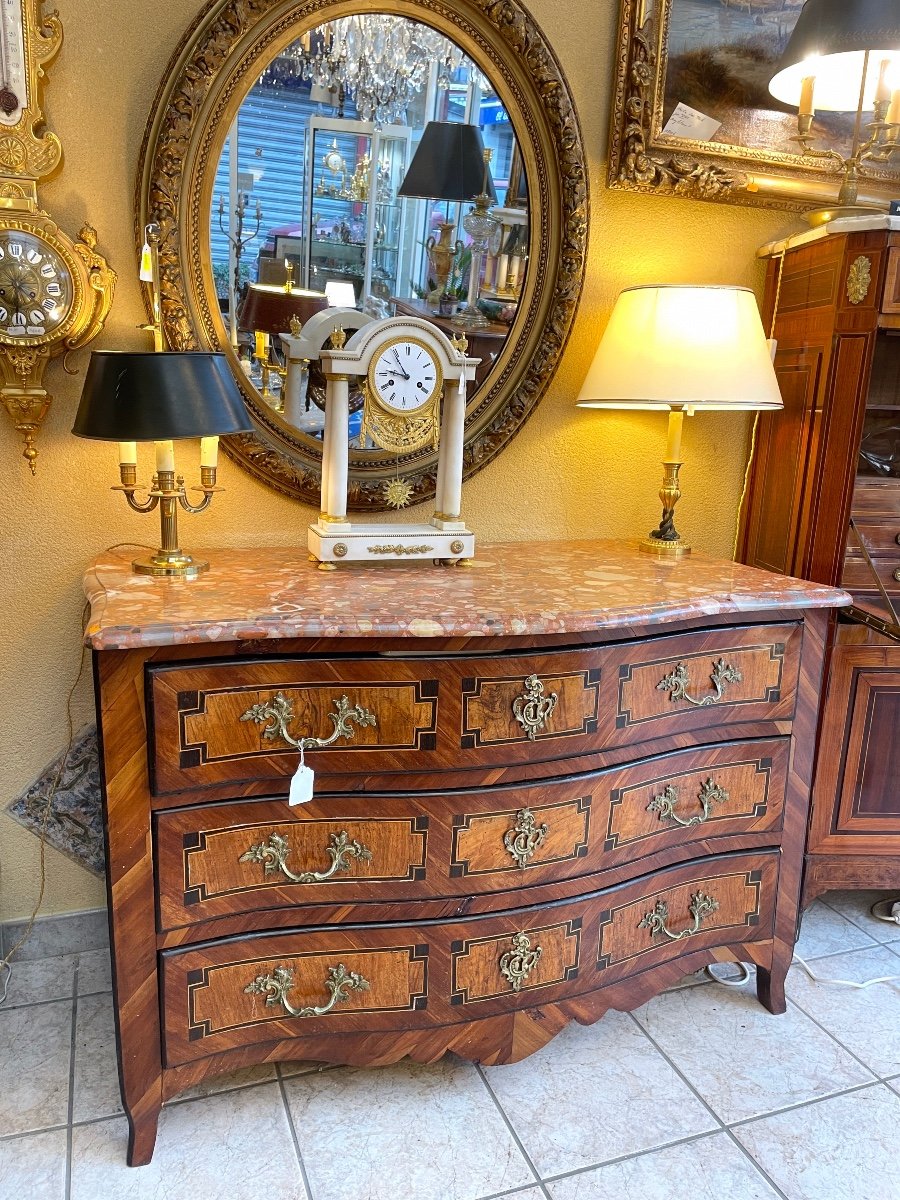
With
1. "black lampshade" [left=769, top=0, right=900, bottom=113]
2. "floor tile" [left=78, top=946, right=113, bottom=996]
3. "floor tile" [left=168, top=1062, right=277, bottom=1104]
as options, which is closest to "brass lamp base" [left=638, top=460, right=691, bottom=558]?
"black lampshade" [left=769, top=0, right=900, bottom=113]

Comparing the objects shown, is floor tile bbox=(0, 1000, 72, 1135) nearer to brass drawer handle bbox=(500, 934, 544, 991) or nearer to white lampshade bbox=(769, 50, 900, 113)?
brass drawer handle bbox=(500, 934, 544, 991)

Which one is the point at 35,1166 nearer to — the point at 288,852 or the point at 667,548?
the point at 288,852

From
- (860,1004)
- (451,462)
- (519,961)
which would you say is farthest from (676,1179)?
(451,462)

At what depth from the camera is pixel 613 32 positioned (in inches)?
74.7

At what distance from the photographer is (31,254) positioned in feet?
5.13

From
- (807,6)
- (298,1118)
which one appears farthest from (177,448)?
(807,6)

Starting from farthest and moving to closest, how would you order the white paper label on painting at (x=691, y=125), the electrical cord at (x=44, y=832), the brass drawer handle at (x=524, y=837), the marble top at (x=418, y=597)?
the white paper label on painting at (x=691, y=125)
the electrical cord at (x=44, y=832)
the brass drawer handle at (x=524, y=837)
the marble top at (x=418, y=597)

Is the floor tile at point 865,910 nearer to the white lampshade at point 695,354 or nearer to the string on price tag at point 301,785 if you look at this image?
the white lampshade at point 695,354

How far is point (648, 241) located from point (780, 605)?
98 cm

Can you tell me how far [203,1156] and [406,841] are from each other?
646 millimetres

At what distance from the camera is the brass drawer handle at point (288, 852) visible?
1.42 m

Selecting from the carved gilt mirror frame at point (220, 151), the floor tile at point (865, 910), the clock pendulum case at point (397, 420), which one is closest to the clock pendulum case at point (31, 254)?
the carved gilt mirror frame at point (220, 151)

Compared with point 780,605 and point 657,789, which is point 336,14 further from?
point 657,789

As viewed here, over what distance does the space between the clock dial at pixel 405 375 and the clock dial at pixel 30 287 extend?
1.96 ft
